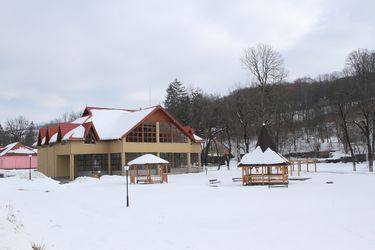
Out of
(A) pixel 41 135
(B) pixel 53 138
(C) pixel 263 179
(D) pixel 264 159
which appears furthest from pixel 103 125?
(C) pixel 263 179

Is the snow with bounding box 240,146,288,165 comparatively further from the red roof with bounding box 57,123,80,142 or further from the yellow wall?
the red roof with bounding box 57,123,80,142

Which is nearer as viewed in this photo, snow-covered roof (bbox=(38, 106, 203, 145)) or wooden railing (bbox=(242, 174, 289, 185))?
wooden railing (bbox=(242, 174, 289, 185))

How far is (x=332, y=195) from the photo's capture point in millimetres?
21531

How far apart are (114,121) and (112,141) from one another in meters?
4.17

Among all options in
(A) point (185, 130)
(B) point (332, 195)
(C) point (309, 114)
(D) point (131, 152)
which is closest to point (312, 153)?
(C) point (309, 114)

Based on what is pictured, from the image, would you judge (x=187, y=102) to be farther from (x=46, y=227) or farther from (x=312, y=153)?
(x=46, y=227)

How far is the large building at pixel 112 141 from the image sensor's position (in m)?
45.5

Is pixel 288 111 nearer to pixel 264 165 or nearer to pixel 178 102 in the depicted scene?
pixel 178 102

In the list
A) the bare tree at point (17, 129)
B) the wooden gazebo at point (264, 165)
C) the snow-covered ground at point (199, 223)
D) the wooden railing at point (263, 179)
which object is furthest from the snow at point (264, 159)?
the bare tree at point (17, 129)

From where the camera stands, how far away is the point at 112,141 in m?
46.6

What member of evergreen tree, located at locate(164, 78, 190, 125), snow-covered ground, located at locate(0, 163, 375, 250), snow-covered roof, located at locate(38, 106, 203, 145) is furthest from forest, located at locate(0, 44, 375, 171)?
snow-covered ground, located at locate(0, 163, 375, 250)

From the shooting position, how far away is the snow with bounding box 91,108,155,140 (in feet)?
152

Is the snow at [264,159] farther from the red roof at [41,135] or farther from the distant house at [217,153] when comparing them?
the distant house at [217,153]

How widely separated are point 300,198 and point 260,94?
36285 millimetres
